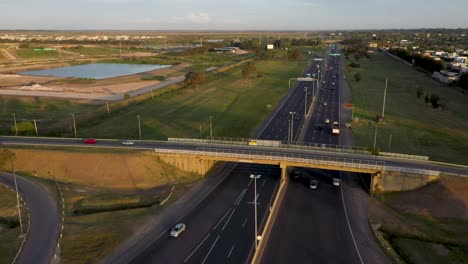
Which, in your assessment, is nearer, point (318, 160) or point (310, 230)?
point (310, 230)

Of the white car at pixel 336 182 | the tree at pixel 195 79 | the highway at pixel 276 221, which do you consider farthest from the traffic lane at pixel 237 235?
the tree at pixel 195 79

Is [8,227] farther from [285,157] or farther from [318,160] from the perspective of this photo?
[318,160]

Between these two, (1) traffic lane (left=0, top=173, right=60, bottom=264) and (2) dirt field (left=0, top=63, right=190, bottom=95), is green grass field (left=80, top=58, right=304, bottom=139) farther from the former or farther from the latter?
(2) dirt field (left=0, top=63, right=190, bottom=95)

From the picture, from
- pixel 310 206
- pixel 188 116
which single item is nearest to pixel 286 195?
pixel 310 206

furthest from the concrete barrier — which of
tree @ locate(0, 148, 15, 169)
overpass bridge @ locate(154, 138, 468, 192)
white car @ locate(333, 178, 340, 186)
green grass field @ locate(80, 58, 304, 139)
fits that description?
tree @ locate(0, 148, 15, 169)

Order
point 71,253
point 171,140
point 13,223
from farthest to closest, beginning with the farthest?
point 171,140 → point 13,223 → point 71,253

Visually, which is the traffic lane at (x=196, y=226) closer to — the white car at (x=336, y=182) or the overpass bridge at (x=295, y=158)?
the overpass bridge at (x=295, y=158)

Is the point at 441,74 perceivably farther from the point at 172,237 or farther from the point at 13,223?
the point at 13,223

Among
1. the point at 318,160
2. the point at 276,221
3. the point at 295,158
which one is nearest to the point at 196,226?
the point at 276,221
